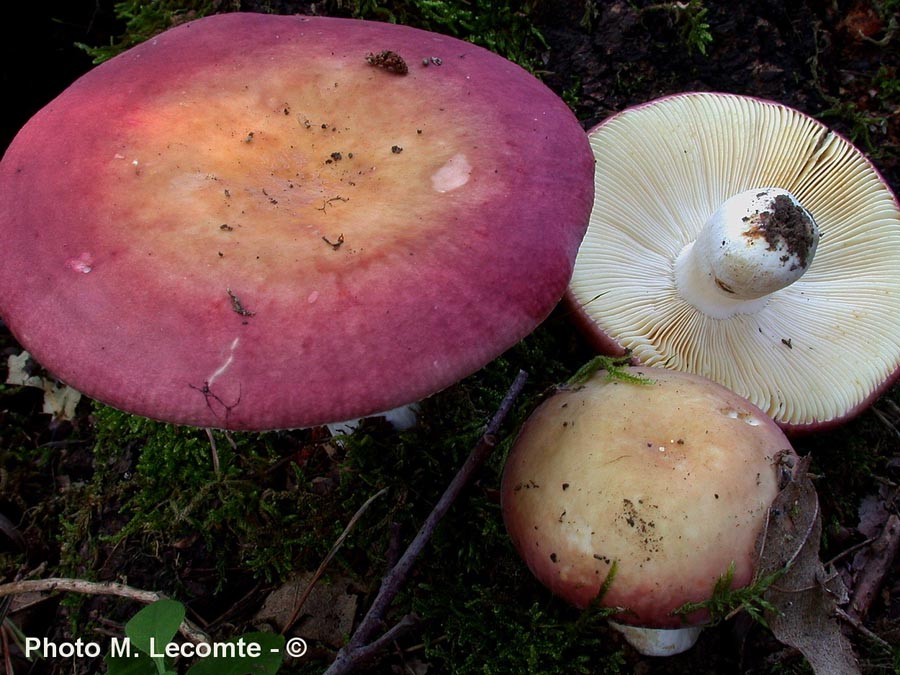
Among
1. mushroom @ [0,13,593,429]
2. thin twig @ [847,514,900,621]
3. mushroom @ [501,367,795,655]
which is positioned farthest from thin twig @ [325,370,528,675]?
thin twig @ [847,514,900,621]

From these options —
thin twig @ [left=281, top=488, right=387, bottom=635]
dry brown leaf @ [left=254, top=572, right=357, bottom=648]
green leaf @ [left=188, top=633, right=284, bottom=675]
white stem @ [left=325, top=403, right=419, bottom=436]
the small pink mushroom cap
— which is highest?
the small pink mushroom cap

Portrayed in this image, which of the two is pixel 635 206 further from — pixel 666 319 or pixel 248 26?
pixel 248 26

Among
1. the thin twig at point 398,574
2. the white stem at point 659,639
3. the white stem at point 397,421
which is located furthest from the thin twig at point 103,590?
the white stem at point 659,639

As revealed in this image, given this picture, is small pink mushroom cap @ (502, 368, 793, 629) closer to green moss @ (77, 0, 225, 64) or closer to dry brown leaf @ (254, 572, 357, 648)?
dry brown leaf @ (254, 572, 357, 648)

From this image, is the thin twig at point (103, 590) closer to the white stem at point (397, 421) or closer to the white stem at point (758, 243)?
the white stem at point (397, 421)

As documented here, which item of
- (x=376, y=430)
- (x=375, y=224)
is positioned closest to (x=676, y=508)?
(x=375, y=224)

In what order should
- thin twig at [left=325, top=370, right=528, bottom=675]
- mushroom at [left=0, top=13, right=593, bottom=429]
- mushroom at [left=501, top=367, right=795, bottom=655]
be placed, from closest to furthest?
1. mushroom at [left=0, top=13, right=593, bottom=429]
2. mushroom at [left=501, top=367, right=795, bottom=655]
3. thin twig at [left=325, top=370, right=528, bottom=675]
